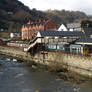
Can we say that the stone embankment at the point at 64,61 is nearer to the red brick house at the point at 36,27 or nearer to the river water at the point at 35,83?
the river water at the point at 35,83

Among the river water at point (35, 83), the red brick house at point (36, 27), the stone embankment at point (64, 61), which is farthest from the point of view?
the red brick house at point (36, 27)

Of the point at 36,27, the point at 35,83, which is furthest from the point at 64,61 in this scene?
the point at 36,27

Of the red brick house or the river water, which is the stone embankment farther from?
the red brick house

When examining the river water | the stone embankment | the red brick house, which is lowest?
the river water

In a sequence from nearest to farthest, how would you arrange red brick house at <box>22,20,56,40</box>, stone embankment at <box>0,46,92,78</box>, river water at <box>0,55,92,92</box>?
river water at <box>0,55,92,92</box>, stone embankment at <box>0,46,92,78</box>, red brick house at <box>22,20,56,40</box>

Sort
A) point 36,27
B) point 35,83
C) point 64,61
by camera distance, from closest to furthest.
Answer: point 35,83 < point 64,61 < point 36,27

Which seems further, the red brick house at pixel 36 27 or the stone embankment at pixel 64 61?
the red brick house at pixel 36 27

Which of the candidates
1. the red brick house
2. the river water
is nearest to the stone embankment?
the river water

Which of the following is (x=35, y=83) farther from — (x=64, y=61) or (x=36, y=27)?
(x=36, y=27)

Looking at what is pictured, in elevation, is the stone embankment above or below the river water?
above

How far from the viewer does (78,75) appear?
2697cm

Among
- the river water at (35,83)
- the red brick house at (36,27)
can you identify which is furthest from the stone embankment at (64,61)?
the red brick house at (36,27)

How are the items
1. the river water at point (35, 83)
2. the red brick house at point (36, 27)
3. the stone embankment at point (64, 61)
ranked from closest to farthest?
the river water at point (35, 83) < the stone embankment at point (64, 61) < the red brick house at point (36, 27)

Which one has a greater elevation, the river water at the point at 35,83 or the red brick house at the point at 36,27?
the red brick house at the point at 36,27
